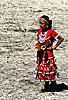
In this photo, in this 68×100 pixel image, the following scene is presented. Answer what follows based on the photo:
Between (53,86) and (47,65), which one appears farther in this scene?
(53,86)

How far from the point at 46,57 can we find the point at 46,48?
0.20 m

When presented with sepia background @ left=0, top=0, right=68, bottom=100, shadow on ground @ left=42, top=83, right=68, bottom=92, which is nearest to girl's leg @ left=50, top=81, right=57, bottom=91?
shadow on ground @ left=42, top=83, right=68, bottom=92

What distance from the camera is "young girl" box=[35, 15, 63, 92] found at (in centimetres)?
552

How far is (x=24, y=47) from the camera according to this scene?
385 inches

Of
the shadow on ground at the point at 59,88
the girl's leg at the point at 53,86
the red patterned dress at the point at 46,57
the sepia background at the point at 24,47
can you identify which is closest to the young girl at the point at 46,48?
the red patterned dress at the point at 46,57

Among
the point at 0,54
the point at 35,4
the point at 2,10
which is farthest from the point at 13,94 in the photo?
the point at 35,4

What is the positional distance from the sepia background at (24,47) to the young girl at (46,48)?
57 cm

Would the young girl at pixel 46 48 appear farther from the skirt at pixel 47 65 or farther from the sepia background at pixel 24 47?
the sepia background at pixel 24 47

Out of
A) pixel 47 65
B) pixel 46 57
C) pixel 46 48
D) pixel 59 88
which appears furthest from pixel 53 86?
pixel 46 48

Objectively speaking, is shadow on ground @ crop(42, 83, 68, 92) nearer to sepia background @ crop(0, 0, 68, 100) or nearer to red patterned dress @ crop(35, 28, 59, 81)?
sepia background @ crop(0, 0, 68, 100)

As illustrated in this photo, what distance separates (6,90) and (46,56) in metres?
1.37

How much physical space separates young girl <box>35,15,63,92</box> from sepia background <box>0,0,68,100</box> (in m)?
0.57

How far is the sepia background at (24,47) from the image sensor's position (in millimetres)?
6169

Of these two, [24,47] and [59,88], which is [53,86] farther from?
[24,47]
